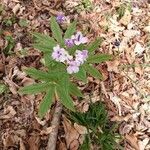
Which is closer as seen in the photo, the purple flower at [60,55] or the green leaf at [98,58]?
the purple flower at [60,55]

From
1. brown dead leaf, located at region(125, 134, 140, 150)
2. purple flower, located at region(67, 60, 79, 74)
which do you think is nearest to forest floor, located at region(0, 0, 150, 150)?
brown dead leaf, located at region(125, 134, 140, 150)

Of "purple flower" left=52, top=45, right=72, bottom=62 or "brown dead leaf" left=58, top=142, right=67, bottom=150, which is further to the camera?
"brown dead leaf" left=58, top=142, right=67, bottom=150

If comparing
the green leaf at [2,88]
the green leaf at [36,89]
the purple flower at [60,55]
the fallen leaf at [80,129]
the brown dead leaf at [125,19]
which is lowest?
the fallen leaf at [80,129]

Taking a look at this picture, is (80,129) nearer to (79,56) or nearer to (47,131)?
(47,131)

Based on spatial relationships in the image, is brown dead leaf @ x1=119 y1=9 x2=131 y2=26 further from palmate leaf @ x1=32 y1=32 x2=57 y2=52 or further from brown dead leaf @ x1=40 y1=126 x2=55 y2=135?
brown dead leaf @ x1=40 y1=126 x2=55 y2=135

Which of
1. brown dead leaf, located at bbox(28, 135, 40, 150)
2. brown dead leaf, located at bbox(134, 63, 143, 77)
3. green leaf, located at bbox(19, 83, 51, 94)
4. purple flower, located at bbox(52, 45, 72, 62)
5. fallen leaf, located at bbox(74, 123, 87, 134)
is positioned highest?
purple flower, located at bbox(52, 45, 72, 62)

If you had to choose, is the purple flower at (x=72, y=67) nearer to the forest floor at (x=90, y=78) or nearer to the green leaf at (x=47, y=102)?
the green leaf at (x=47, y=102)

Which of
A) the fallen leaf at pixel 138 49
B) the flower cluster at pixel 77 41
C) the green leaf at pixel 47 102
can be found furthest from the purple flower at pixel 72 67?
the fallen leaf at pixel 138 49
